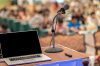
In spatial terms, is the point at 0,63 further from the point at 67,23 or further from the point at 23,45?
the point at 67,23

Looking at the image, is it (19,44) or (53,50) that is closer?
(19,44)

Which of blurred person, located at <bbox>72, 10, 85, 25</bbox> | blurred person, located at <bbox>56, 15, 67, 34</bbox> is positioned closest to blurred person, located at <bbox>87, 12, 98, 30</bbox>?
blurred person, located at <bbox>72, 10, 85, 25</bbox>

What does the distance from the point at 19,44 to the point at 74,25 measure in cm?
286

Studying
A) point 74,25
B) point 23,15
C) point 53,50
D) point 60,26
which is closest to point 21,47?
point 53,50

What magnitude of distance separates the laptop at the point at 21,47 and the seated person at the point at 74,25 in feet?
8.87

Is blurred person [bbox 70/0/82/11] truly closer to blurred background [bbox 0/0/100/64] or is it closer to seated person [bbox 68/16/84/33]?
blurred background [bbox 0/0/100/64]

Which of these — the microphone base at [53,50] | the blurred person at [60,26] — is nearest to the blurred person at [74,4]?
the blurred person at [60,26]

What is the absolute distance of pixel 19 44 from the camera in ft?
7.23

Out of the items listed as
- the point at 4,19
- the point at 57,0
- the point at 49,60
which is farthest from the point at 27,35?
the point at 57,0

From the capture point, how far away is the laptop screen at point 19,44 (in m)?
2.16

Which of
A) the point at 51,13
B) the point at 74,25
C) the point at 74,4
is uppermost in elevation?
the point at 74,4

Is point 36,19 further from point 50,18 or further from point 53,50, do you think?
point 53,50

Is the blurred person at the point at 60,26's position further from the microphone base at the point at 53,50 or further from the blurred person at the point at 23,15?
the microphone base at the point at 53,50

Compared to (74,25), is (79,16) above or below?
above
